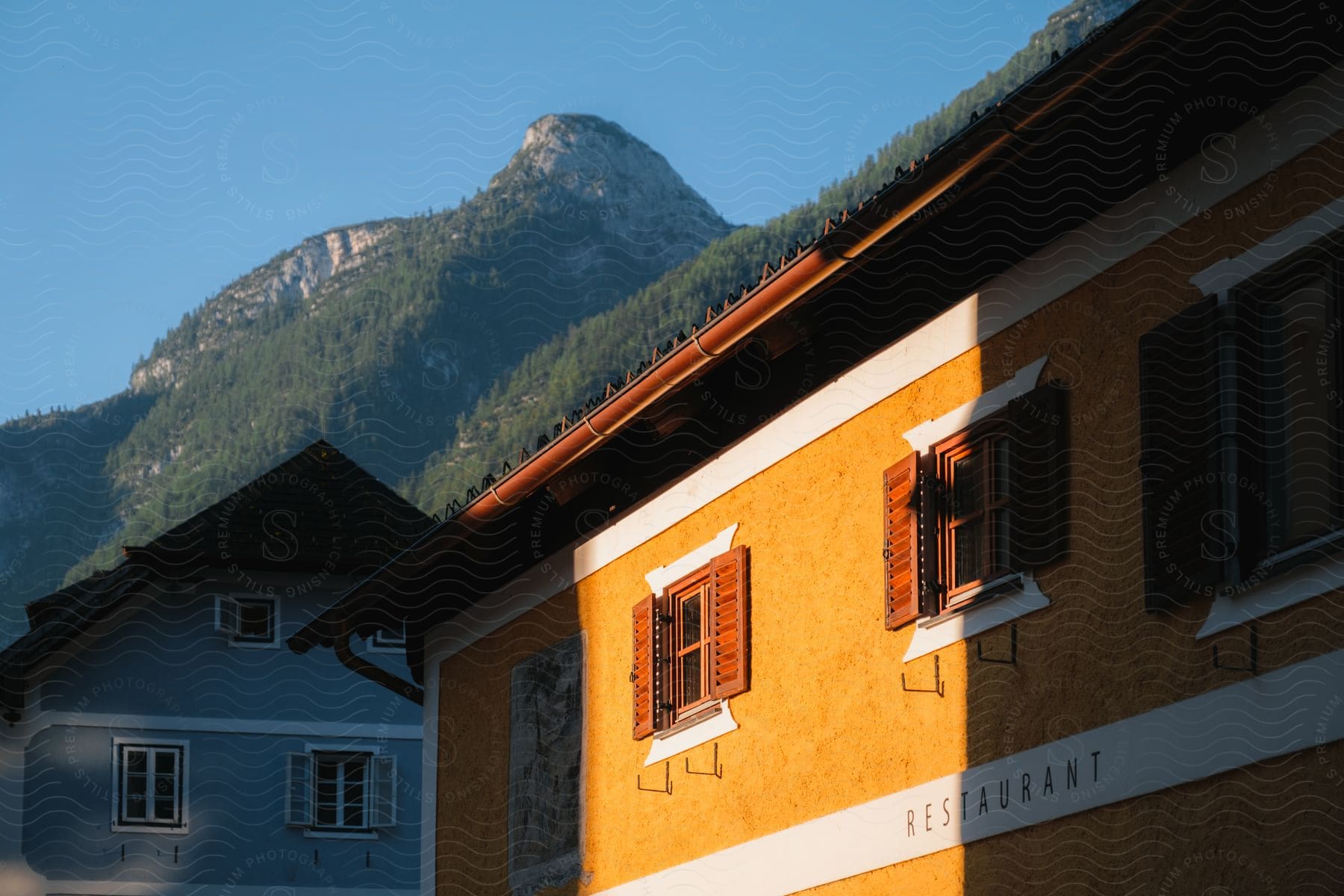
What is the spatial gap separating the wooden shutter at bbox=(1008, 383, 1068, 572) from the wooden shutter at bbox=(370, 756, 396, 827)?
1978 cm

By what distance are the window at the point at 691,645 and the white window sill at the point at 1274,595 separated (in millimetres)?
4286

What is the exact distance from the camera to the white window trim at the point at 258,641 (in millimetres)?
27500

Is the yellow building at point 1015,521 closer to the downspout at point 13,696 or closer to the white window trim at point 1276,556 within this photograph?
the white window trim at point 1276,556

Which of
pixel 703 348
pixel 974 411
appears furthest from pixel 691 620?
pixel 974 411

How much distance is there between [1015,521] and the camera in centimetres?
884

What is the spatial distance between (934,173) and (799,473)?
9.80ft

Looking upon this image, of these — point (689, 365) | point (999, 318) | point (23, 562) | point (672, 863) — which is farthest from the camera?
point (23, 562)

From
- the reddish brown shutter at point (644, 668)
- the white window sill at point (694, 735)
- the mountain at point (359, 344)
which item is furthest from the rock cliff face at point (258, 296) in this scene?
the white window sill at point (694, 735)

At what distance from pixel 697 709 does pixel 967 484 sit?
10.7 ft

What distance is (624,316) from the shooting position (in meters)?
78.8

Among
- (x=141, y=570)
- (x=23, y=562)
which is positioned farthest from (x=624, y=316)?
(x=141, y=570)

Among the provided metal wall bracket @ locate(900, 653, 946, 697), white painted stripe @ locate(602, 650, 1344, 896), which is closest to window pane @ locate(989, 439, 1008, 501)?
metal wall bracket @ locate(900, 653, 946, 697)

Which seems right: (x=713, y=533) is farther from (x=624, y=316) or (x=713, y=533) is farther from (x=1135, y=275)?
(x=624, y=316)

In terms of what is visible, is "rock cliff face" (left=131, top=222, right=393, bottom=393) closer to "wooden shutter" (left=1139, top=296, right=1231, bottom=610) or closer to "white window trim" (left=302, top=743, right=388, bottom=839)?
"white window trim" (left=302, top=743, right=388, bottom=839)
